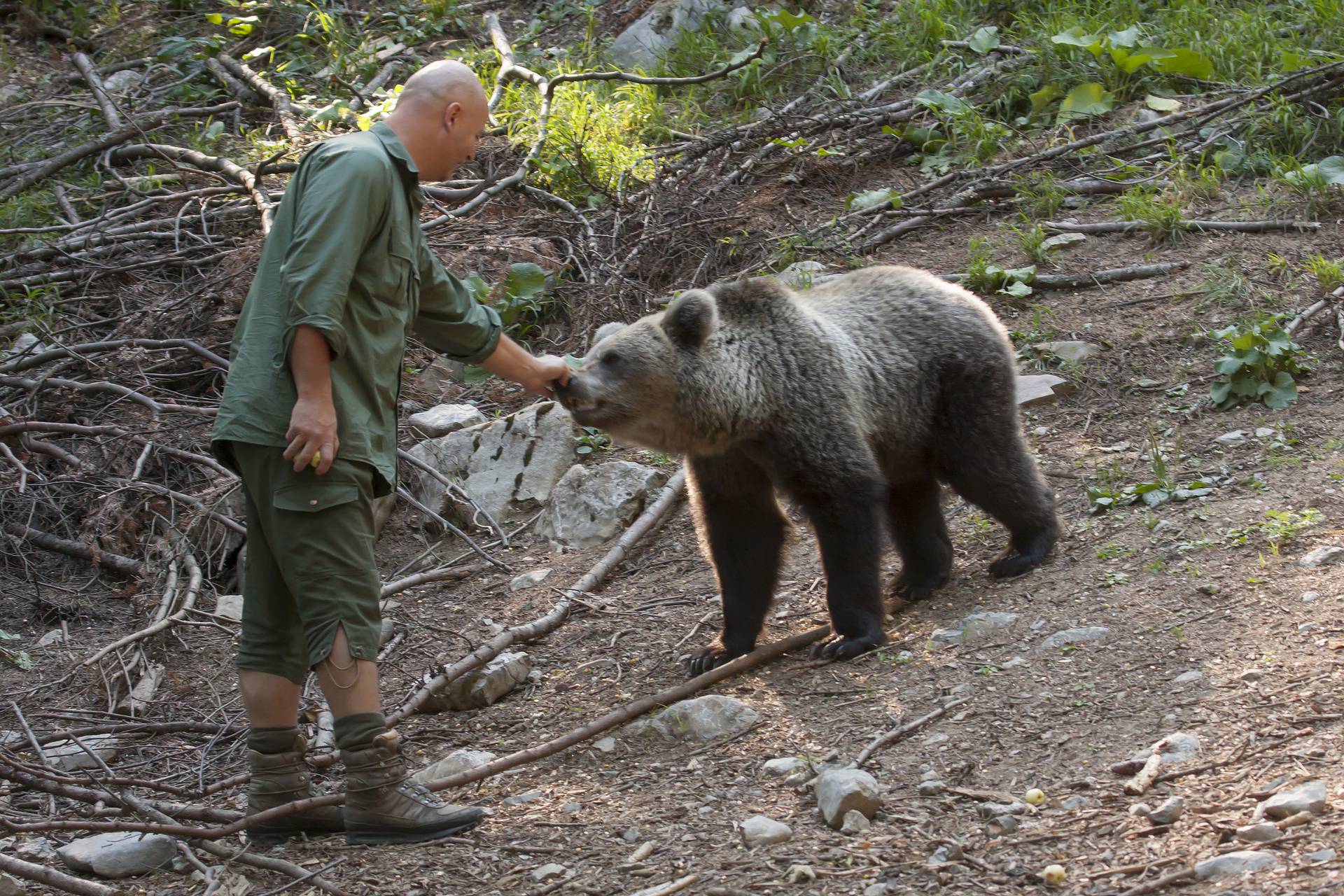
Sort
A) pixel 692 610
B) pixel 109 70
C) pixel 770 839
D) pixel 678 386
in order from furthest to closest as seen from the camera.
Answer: pixel 109 70 < pixel 692 610 < pixel 678 386 < pixel 770 839

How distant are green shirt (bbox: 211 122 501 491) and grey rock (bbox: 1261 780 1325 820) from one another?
102 inches

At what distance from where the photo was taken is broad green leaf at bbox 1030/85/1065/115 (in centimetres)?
877

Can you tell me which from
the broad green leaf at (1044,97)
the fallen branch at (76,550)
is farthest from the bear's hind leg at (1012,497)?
the broad green leaf at (1044,97)

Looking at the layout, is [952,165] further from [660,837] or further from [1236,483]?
[660,837]

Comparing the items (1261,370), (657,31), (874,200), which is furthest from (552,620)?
(657,31)

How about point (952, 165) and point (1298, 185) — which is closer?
point (1298, 185)

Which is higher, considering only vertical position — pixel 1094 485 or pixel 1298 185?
pixel 1298 185

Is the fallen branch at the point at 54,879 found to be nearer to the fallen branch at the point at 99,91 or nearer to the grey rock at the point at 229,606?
the grey rock at the point at 229,606

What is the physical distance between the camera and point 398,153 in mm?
3705

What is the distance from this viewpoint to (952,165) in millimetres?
8656

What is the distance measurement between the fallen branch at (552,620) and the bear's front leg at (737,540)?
72 cm

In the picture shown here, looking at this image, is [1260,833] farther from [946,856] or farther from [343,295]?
[343,295]

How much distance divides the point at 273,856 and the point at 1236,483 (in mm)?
4092

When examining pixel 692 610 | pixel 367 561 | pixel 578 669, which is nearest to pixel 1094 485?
pixel 692 610
